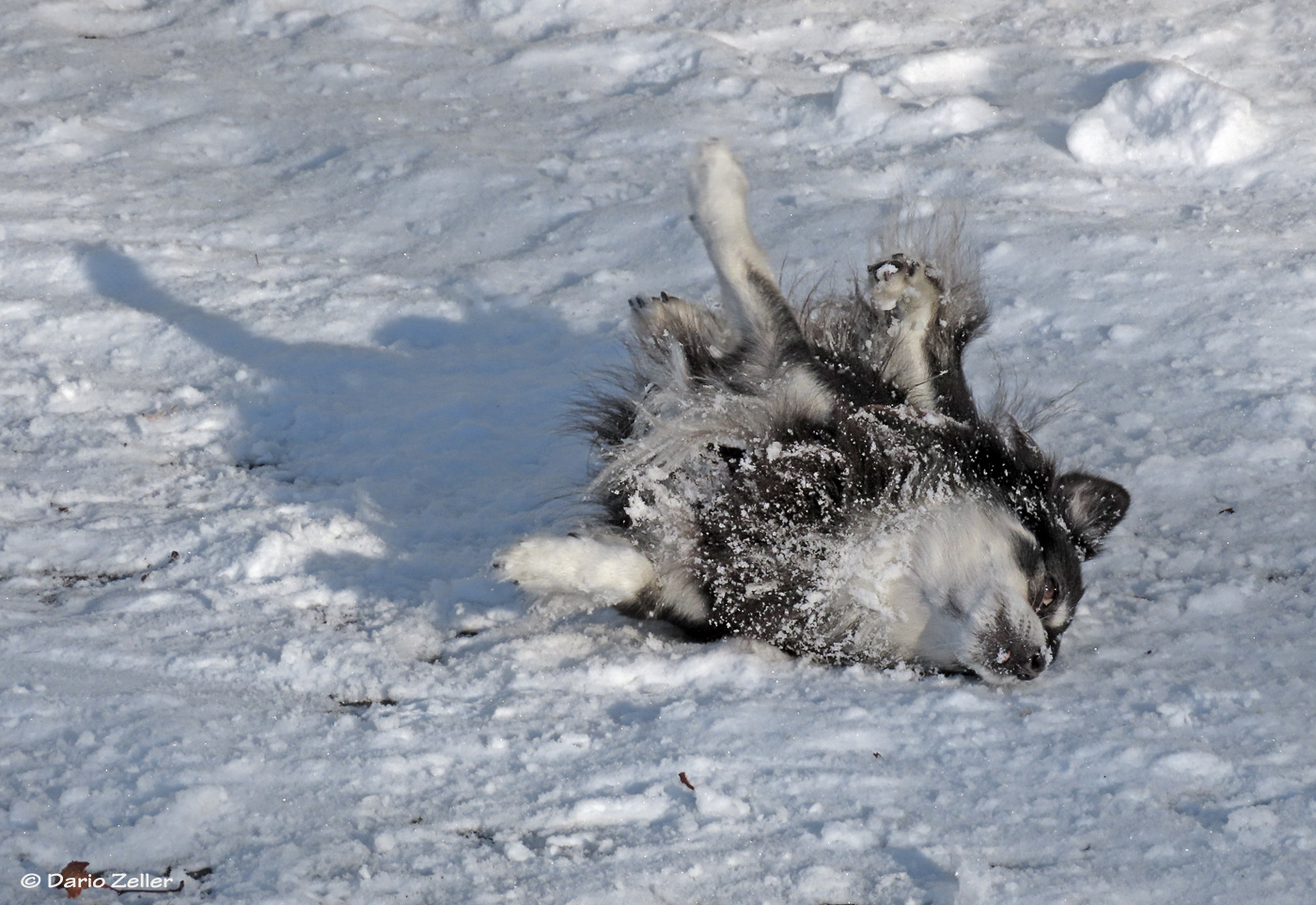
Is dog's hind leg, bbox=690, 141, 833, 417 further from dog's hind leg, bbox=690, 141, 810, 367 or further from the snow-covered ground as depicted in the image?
the snow-covered ground

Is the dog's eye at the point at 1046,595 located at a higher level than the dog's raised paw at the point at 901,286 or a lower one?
lower

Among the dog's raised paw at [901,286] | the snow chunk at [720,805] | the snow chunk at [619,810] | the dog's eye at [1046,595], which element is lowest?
the dog's eye at [1046,595]

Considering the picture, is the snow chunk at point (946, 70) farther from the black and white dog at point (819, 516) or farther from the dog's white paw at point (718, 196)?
the black and white dog at point (819, 516)

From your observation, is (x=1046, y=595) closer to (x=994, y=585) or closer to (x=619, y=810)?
(x=994, y=585)

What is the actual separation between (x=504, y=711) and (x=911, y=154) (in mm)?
3829

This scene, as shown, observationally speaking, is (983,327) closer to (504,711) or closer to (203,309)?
(504,711)

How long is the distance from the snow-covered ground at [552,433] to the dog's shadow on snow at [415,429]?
0.06 ft

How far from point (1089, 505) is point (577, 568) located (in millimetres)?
1398

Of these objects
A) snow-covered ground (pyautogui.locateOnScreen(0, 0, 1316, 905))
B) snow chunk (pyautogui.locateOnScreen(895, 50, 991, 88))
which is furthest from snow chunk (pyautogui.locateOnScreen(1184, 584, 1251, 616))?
snow chunk (pyautogui.locateOnScreen(895, 50, 991, 88))

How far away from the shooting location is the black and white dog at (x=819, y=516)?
2.99 meters

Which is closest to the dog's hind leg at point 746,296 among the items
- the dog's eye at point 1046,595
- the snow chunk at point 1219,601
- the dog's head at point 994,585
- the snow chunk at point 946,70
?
the dog's head at point 994,585

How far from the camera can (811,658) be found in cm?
303

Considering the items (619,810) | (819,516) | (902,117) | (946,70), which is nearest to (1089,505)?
(819,516)

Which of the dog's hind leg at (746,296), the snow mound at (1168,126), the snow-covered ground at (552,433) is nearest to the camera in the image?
the snow-covered ground at (552,433)
